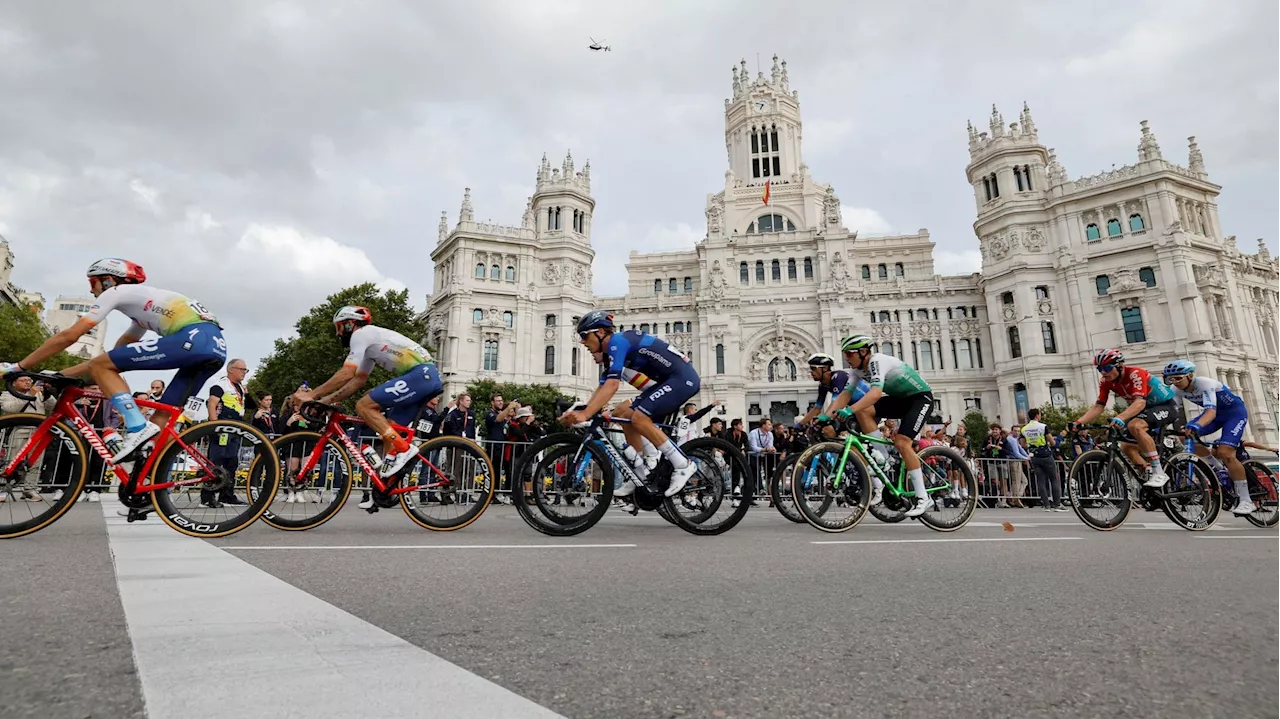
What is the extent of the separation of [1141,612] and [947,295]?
55.9 metres

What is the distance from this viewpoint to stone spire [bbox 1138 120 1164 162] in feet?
150

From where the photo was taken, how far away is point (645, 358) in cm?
527

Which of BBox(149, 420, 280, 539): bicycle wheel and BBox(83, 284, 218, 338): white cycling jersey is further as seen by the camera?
BBox(83, 284, 218, 338): white cycling jersey

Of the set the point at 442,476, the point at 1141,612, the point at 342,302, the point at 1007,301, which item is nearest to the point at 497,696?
the point at 1141,612

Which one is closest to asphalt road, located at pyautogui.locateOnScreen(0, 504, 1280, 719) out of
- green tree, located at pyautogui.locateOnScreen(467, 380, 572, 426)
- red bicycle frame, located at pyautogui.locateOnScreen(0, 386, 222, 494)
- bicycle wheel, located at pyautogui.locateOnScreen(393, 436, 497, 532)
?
red bicycle frame, located at pyautogui.locateOnScreen(0, 386, 222, 494)

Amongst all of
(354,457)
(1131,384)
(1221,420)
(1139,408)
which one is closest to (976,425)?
(1221,420)

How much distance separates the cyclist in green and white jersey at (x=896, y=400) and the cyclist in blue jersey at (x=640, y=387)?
1743 millimetres

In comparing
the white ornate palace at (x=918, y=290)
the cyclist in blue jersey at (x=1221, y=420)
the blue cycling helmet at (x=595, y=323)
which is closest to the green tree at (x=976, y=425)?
the white ornate palace at (x=918, y=290)

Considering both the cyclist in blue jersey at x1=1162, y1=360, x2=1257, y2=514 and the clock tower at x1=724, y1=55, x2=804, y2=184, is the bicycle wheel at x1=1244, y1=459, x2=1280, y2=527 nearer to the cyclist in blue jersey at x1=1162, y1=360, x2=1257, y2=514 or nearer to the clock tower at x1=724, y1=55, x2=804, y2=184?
the cyclist in blue jersey at x1=1162, y1=360, x2=1257, y2=514

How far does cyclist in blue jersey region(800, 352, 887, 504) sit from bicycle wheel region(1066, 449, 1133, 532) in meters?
1.98

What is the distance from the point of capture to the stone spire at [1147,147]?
45844 millimetres

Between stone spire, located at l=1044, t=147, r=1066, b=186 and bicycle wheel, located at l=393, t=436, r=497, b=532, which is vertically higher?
Result: stone spire, located at l=1044, t=147, r=1066, b=186

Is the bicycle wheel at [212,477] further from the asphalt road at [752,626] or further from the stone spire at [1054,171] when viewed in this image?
the stone spire at [1054,171]

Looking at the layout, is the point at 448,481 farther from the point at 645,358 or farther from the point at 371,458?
the point at 645,358
